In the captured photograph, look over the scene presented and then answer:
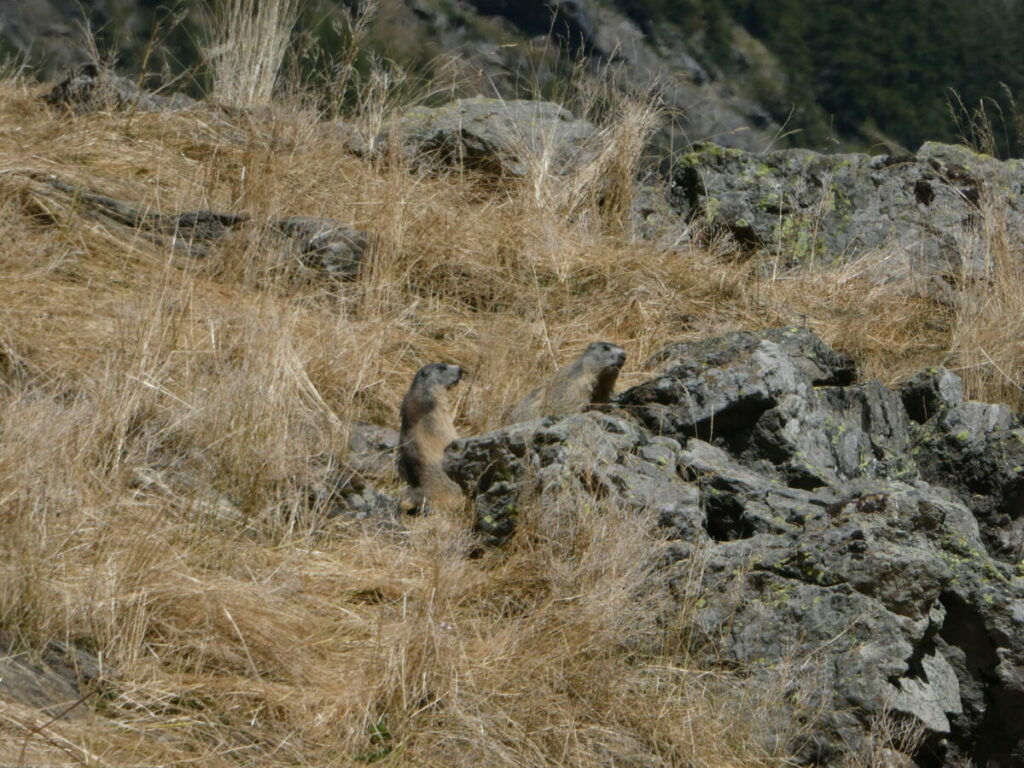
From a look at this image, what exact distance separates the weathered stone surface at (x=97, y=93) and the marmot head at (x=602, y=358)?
147 inches

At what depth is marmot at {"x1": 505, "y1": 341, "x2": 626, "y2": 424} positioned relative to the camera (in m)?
5.54

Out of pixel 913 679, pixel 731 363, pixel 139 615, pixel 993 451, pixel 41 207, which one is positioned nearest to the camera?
pixel 139 615

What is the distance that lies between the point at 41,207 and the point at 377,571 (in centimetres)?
328

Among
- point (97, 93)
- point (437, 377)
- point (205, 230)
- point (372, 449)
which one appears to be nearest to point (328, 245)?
point (205, 230)

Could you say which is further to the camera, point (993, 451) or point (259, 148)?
point (259, 148)

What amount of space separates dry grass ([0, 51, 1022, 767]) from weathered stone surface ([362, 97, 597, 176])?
33 centimetres

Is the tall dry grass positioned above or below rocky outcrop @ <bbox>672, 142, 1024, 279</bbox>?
below

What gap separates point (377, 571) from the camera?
4340mm

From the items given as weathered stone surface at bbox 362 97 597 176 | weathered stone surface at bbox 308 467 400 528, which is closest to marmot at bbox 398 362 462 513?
weathered stone surface at bbox 308 467 400 528

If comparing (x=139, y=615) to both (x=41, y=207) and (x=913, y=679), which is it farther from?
(x=41, y=207)

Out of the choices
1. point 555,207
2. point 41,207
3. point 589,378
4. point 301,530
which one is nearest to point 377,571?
point 301,530

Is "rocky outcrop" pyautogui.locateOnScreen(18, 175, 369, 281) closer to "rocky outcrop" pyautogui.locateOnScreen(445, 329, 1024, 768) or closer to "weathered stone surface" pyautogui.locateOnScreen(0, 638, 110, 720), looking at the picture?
"rocky outcrop" pyautogui.locateOnScreen(445, 329, 1024, 768)

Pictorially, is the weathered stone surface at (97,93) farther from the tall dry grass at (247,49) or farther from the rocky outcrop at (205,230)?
the rocky outcrop at (205,230)

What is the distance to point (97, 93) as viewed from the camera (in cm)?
821
